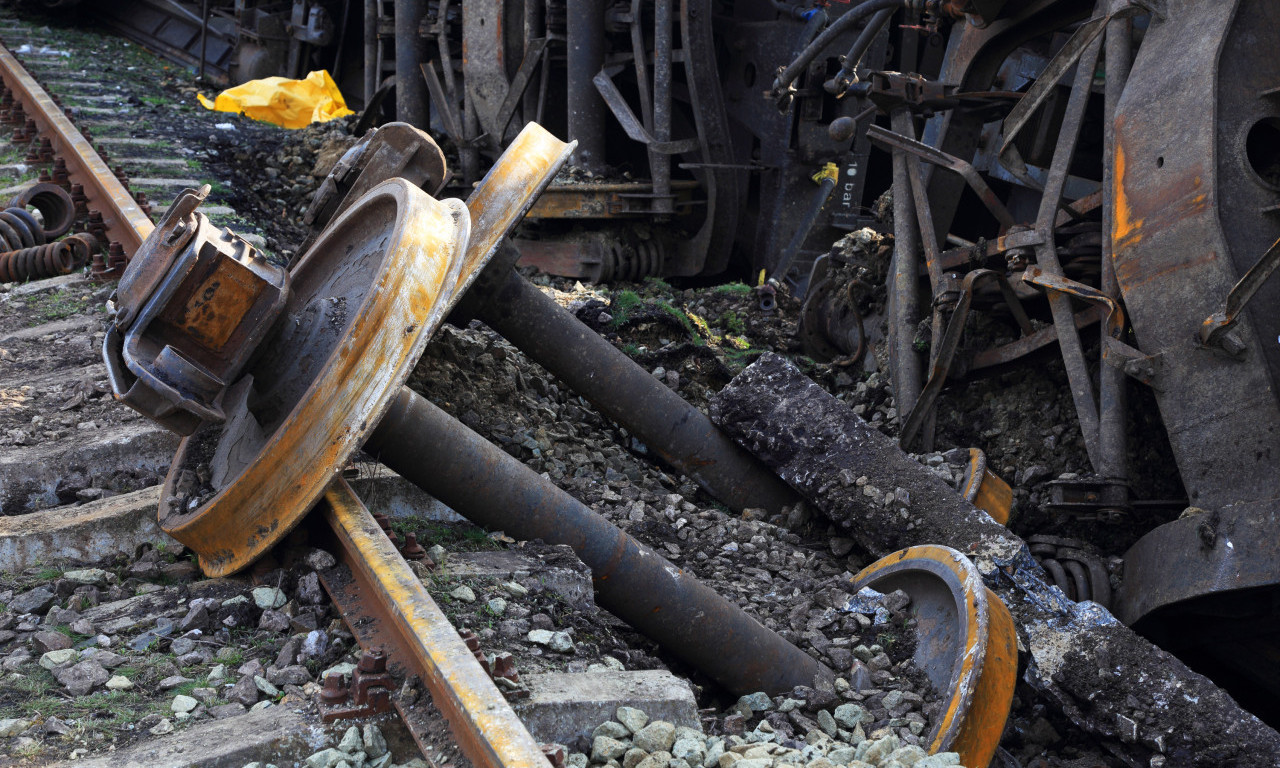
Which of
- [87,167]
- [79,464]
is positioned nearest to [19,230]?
[87,167]

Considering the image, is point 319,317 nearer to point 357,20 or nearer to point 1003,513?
point 1003,513

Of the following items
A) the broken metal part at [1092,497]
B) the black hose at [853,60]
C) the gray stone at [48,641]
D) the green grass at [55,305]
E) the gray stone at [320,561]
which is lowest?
the green grass at [55,305]

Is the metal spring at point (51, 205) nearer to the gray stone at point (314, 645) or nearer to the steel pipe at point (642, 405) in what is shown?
the steel pipe at point (642, 405)

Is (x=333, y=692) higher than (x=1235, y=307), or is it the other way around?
(x=1235, y=307)

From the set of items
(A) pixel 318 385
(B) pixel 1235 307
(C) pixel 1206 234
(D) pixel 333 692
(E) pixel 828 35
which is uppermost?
(E) pixel 828 35

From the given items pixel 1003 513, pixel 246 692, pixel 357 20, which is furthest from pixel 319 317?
pixel 357 20

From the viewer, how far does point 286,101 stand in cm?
1014

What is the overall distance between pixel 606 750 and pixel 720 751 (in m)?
0.25

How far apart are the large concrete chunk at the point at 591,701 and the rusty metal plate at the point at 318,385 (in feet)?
2.70

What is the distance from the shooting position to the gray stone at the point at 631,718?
2.32 metres

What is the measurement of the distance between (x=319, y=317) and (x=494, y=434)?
1.29m

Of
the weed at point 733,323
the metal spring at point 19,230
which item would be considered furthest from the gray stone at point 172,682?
the weed at point 733,323

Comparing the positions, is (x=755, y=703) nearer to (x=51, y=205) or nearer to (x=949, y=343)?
(x=949, y=343)

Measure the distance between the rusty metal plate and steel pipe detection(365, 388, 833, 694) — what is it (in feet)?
1.11
